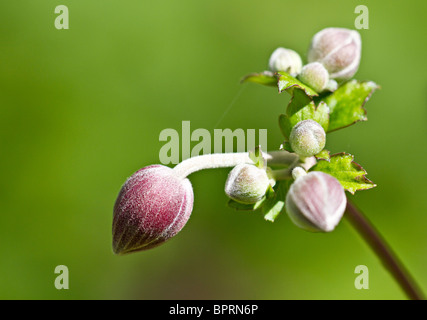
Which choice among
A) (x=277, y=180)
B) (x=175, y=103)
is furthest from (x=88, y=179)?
(x=277, y=180)

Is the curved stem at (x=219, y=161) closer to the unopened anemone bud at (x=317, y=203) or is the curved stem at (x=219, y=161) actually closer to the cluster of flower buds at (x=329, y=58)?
the unopened anemone bud at (x=317, y=203)

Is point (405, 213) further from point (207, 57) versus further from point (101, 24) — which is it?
point (101, 24)

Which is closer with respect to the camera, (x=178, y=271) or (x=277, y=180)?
(x=277, y=180)

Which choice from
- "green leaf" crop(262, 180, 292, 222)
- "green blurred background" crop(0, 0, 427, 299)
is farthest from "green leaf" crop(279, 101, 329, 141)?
"green blurred background" crop(0, 0, 427, 299)

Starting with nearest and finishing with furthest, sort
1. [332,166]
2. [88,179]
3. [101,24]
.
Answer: [332,166] → [88,179] → [101,24]

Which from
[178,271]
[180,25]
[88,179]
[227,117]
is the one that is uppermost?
[180,25]

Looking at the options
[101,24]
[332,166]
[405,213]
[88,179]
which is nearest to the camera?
[332,166]
